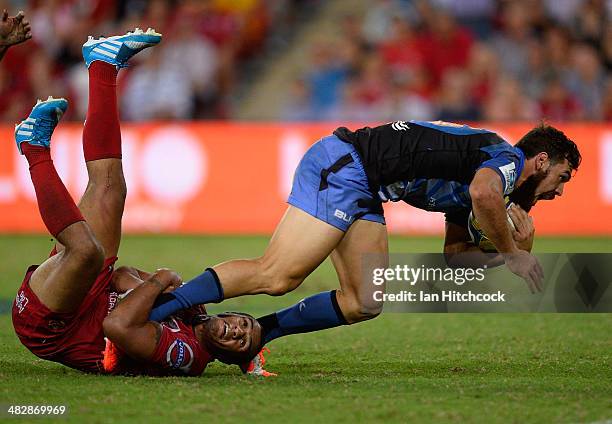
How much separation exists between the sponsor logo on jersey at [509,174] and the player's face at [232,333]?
1721 mm

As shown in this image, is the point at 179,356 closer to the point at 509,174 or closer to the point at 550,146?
the point at 509,174

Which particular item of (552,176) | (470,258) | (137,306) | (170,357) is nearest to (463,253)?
(470,258)

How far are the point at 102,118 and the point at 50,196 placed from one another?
0.96 m

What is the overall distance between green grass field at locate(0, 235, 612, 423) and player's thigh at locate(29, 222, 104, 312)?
462 mm

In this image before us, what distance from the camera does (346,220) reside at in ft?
20.7

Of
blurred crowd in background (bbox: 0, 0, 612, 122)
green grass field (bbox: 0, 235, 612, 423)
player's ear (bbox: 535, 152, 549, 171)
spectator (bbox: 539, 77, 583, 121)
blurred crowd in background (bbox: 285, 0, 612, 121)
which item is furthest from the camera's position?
blurred crowd in background (bbox: 0, 0, 612, 122)

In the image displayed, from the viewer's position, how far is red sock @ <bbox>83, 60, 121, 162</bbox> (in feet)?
22.6

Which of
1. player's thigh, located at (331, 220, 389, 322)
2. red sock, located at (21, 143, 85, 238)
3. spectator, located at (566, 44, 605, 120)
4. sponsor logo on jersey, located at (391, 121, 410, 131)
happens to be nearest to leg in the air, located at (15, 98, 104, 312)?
red sock, located at (21, 143, 85, 238)

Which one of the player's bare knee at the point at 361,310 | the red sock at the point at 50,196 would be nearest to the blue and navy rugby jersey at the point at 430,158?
the player's bare knee at the point at 361,310

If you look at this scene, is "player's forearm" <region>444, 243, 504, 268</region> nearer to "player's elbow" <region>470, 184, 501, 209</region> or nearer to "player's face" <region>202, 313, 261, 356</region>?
"player's elbow" <region>470, 184, 501, 209</region>

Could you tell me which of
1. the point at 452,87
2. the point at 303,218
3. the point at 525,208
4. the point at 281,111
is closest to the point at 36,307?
the point at 303,218

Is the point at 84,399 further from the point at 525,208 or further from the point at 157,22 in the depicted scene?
the point at 157,22

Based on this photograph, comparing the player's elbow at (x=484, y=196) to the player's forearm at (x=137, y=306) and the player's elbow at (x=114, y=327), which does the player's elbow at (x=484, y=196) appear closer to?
the player's forearm at (x=137, y=306)

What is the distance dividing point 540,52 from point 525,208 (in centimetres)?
939
